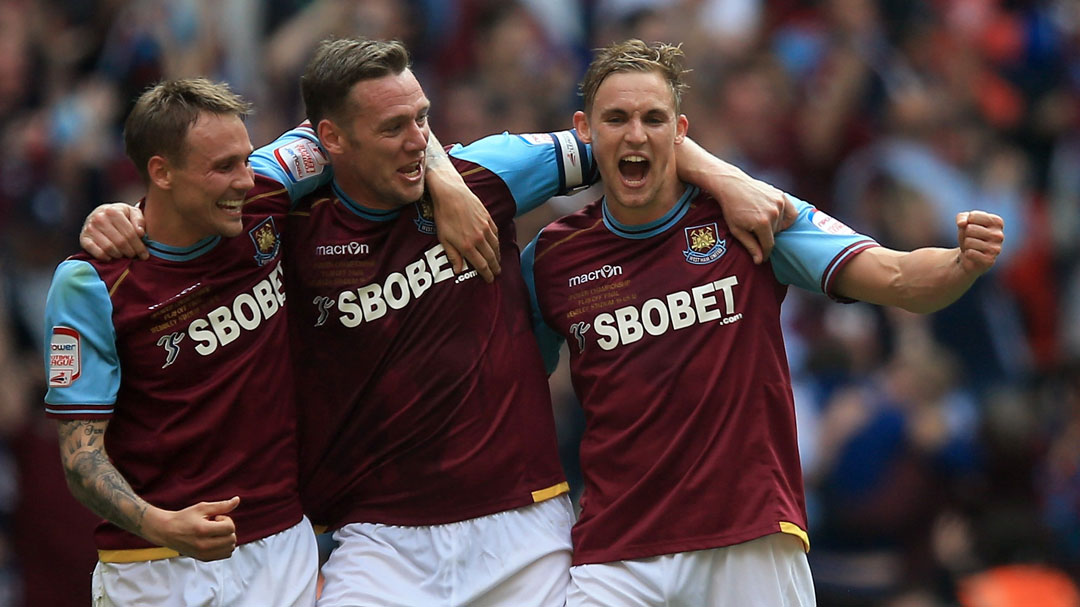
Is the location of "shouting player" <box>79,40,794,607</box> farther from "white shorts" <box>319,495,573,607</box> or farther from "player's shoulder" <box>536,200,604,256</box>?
"player's shoulder" <box>536,200,604,256</box>

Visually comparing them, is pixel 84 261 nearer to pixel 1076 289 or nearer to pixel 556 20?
pixel 556 20

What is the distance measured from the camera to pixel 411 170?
5.27 meters

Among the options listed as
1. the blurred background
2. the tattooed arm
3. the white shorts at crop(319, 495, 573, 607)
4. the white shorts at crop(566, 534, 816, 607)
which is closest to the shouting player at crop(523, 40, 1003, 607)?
the white shorts at crop(566, 534, 816, 607)

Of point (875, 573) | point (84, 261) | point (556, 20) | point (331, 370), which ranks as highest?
point (556, 20)

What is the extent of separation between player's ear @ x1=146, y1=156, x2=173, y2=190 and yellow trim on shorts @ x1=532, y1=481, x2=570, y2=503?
1.65m

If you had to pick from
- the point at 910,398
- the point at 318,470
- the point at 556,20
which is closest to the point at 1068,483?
the point at 910,398

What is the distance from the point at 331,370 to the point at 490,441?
625 millimetres

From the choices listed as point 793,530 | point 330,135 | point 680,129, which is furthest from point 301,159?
point 793,530

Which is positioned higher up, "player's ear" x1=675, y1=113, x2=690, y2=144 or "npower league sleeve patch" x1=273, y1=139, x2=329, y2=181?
"npower league sleeve patch" x1=273, y1=139, x2=329, y2=181

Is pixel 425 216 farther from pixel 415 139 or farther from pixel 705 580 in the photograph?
pixel 705 580

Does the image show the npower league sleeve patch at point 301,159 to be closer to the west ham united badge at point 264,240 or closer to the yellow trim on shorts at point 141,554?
the west ham united badge at point 264,240

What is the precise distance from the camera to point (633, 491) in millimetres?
5070

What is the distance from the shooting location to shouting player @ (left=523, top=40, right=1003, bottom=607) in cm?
503

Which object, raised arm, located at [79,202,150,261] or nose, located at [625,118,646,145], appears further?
nose, located at [625,118,646,145]
